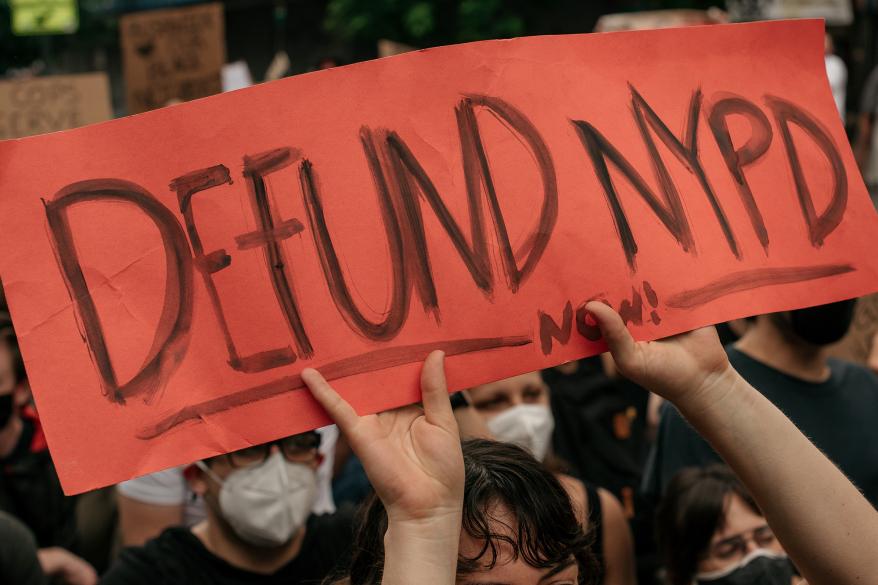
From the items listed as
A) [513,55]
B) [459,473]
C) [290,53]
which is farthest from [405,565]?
[290,53]

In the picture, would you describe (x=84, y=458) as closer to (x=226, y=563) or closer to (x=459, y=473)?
(x=459, y=473)

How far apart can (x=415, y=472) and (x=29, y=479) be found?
2.48 metres

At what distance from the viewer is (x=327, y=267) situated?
1735mm

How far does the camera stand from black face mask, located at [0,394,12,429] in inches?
141

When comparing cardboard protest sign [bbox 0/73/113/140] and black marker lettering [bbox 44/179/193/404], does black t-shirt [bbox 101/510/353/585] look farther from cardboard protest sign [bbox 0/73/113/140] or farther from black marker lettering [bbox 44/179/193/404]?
cardboard protest sign [bbox 0/73/113/140]

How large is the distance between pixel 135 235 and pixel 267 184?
209mm

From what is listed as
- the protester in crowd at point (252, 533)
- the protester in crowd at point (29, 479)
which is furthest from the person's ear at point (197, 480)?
the protester in crowd at point (29, 479)

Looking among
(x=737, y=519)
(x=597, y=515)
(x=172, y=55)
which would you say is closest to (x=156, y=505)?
(x=597, y=515)

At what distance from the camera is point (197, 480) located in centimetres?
313

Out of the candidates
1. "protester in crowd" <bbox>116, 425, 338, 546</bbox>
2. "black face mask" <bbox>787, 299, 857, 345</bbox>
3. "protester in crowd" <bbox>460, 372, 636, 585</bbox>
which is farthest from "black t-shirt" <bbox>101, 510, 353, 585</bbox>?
"black face mask" <bbox>787, 299, 857, 345</bbox>

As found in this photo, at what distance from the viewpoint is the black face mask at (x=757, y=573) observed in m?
2.85

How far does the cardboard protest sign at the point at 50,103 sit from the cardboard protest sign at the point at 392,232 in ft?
16.8

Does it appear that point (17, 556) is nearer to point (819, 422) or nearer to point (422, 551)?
Result: point (422, 551)

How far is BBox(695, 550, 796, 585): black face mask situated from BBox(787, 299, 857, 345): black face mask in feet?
2.40
